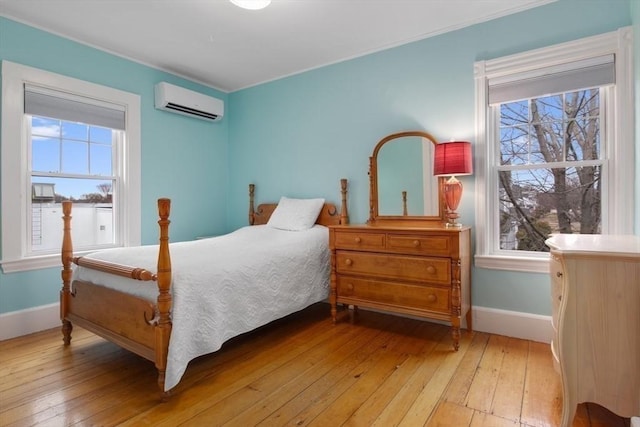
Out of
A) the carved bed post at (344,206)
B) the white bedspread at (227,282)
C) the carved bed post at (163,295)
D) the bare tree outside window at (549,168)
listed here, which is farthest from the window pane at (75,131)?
the bare tree outside window at (549,168)

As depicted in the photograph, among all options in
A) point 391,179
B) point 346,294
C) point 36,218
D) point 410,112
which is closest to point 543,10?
point 410,112

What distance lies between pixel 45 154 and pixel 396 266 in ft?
10.1

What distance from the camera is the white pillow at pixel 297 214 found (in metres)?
3.38

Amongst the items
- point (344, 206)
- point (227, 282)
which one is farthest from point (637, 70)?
point (227, 282)

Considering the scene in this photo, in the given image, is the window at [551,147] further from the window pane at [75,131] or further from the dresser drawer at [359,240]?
the window pane at [75,131]

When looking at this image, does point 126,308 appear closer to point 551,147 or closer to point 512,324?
point 512,324

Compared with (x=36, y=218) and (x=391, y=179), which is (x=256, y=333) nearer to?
(x=391, y=179)

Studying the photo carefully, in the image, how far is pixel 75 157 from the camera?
3.13 meters

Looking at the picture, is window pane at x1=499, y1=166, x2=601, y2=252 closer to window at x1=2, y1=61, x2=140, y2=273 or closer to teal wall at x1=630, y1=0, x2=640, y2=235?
teal wall at x1=630, y1=0, x2=640, y2=235

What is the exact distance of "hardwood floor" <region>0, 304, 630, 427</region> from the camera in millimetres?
1645

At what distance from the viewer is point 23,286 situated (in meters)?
2.77

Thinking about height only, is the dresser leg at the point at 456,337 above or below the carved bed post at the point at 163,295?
below

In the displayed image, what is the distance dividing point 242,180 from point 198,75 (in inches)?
50.2

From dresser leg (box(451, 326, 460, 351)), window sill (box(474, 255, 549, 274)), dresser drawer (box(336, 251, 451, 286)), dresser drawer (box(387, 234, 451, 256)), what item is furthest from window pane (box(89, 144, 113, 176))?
window sill (box(474, 255, 549, 274))
